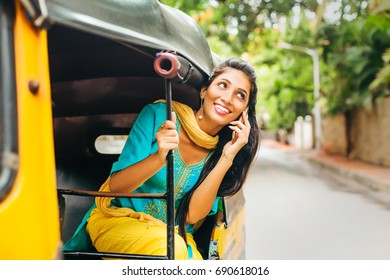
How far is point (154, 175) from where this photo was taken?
1.80 metres

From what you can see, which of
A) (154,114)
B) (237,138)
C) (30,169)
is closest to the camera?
(30,169)

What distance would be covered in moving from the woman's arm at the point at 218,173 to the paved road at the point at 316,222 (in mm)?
1778

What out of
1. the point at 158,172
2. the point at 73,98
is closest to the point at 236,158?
the point at 158,172

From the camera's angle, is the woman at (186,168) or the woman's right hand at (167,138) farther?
the woman at (186,168)

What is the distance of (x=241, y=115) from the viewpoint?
1968 millimetres

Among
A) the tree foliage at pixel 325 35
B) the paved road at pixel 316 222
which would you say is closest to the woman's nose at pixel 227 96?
the paved road at pixel 316 222

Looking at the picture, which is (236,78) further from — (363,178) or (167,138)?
(363,178)

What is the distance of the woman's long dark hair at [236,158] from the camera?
1.96m

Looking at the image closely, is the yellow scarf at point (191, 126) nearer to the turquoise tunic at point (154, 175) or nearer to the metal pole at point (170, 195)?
the turquoise tunic at point (154, 175)

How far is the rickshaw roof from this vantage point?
3.66ft

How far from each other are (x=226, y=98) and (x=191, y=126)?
19 centimetres

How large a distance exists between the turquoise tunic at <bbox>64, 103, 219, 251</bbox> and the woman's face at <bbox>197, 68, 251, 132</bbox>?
15 cm

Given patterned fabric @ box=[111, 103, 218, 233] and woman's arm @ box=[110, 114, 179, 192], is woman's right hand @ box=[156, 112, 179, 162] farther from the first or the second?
patterned fabric @ box=[111, 103, 218, 233]

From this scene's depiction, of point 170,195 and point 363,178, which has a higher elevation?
point 363,178
